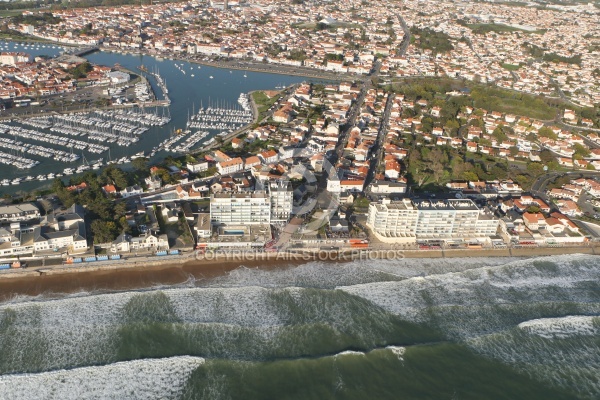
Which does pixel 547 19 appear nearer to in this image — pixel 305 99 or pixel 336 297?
pixel 305 99

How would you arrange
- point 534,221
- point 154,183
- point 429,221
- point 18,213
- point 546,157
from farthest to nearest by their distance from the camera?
point 546,157 < point 154,183 < point 534,221 < point 429,221 < point 18,213

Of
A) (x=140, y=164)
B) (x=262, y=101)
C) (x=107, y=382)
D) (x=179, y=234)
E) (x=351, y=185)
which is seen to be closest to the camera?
(x=107, y=382)

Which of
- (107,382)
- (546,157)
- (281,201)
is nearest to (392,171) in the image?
(281,201)

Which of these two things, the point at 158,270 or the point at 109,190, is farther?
the point at 109,190

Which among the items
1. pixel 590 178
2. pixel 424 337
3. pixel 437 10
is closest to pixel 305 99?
pixel 590 178

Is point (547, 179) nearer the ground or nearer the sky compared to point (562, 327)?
nearer the sky

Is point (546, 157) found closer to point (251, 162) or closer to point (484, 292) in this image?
point (484, 292)
